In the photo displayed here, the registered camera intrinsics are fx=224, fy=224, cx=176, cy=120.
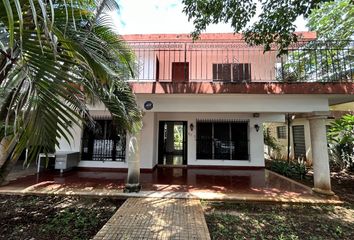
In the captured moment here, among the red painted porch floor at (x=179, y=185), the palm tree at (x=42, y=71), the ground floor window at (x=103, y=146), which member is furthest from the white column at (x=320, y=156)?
the ground floor window at (x=103, y=146)

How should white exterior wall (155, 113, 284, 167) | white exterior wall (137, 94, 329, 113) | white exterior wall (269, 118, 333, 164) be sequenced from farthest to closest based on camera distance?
white exterior wall (269, 118, 333, 164) → white exterior wall (155, 113, 284, 167) → white exterior wall (137, 94, 329, 113)

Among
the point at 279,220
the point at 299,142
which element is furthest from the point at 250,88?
the point at 299,142

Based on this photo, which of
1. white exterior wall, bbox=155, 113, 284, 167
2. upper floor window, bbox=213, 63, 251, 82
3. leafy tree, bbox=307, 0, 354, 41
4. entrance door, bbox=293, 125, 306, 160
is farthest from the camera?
entrance door, bbox=293, 125, 306, 160

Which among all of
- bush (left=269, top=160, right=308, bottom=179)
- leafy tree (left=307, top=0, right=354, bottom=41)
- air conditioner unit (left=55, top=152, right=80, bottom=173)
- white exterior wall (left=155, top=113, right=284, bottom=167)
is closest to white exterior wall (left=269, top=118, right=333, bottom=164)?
white exterior wall (left=155, top=113, right=284, bottom=167)

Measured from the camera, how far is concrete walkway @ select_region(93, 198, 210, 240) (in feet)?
14.0

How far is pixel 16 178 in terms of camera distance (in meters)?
8.63

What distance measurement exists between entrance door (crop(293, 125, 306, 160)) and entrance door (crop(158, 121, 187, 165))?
25.0 ft

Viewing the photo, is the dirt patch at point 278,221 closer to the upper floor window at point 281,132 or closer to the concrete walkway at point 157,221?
the concrete walkway at point 157,221

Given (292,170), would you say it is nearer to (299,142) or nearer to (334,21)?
(299,142)

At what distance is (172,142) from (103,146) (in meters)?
4.83

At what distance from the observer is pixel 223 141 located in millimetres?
12062

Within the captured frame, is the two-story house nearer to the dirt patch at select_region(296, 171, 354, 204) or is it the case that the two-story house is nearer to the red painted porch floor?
the red painted porch floor

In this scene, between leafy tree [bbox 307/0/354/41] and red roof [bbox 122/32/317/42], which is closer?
leafy tree [bbox 307/0/354/41]

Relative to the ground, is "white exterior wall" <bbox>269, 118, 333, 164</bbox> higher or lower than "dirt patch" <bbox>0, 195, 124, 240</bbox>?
higher
